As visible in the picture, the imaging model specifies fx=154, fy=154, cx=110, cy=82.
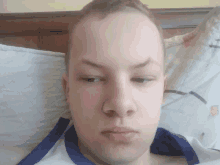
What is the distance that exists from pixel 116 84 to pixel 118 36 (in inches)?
4.4

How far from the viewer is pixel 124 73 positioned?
35cm

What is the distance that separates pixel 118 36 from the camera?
35 cm

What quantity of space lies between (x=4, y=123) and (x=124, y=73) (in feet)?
1.65

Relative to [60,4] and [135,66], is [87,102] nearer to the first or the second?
[135,66]

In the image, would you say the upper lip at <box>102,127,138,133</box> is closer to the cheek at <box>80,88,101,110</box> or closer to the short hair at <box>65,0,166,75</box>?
the cheek at <box>80,88,101,110</box>

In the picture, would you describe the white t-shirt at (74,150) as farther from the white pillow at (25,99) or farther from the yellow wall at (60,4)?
the yellow wall at (60,4)

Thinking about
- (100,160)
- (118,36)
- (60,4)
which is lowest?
(100,160)

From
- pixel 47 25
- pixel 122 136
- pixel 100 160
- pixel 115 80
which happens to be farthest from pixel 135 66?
pixel 47 25

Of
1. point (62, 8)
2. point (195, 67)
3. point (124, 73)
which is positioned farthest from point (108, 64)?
point (62, 8)

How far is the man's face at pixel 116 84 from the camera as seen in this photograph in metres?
0.35

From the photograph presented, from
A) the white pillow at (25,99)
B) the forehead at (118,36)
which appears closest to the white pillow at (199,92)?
the forehead at (118,36)

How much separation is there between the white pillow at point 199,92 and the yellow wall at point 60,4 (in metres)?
0.33

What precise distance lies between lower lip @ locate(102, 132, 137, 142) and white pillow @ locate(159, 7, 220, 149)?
0.29 metres

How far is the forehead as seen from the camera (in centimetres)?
35
